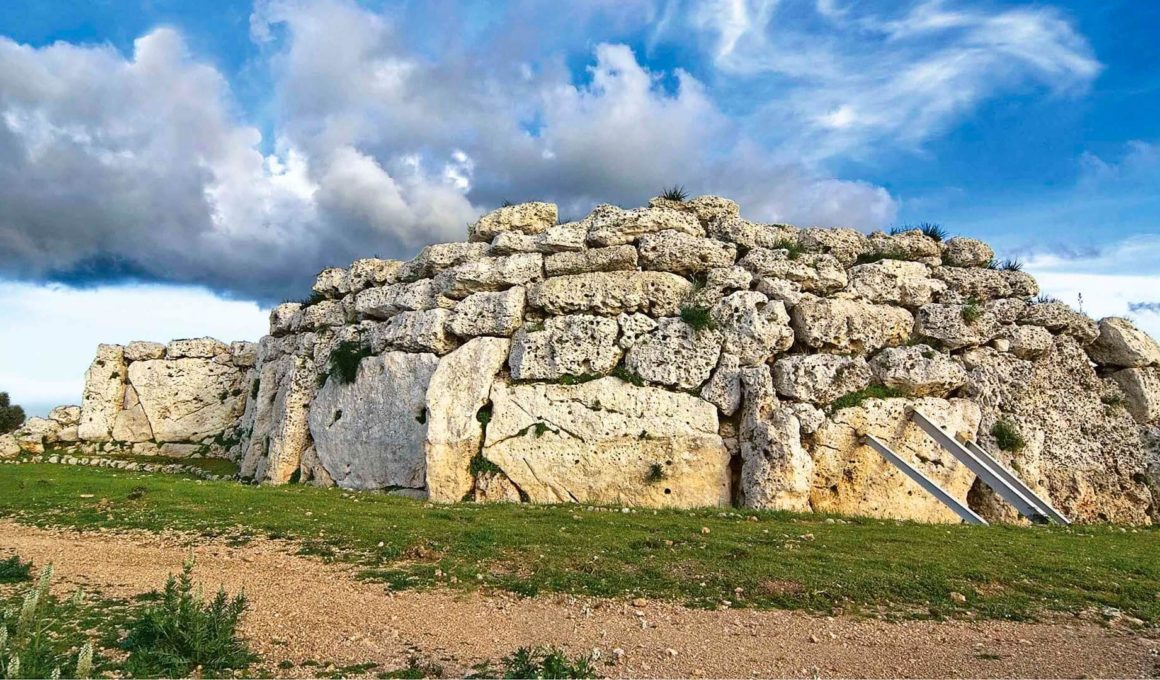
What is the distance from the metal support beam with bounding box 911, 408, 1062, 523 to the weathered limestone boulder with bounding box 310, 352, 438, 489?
12203mm

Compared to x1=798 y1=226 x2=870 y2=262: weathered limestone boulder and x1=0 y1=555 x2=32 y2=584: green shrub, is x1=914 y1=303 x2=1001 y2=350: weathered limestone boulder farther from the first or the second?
x1=0 y1=555 x2=32 y2=584: green shrub

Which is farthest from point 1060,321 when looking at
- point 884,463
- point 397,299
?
point 397,299

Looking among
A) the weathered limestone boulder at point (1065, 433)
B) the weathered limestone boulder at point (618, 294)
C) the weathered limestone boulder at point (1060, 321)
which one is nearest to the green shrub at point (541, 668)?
the weathered limestone boulder at point (618, 294)

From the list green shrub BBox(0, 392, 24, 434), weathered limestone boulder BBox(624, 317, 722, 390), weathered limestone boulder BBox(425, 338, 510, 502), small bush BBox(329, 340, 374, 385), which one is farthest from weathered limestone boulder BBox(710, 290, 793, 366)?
green shrub BBox(0, 392, 24, 434)

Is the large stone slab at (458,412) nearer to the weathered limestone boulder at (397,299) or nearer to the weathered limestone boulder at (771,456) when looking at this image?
the weathered limestone boulder at (397,299)

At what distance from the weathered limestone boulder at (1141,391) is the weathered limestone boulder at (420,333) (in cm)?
1802

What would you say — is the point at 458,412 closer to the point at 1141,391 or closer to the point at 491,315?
the point at 491,315

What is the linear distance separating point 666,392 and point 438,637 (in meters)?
10.6

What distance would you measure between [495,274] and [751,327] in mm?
6946

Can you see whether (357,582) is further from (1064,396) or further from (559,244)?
(1064,396)

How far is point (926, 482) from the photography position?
15.4m

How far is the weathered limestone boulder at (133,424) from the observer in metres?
26.9

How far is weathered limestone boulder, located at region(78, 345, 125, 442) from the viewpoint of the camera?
2686cm

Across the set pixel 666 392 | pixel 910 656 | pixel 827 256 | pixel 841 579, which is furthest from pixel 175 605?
pixel 827 256
